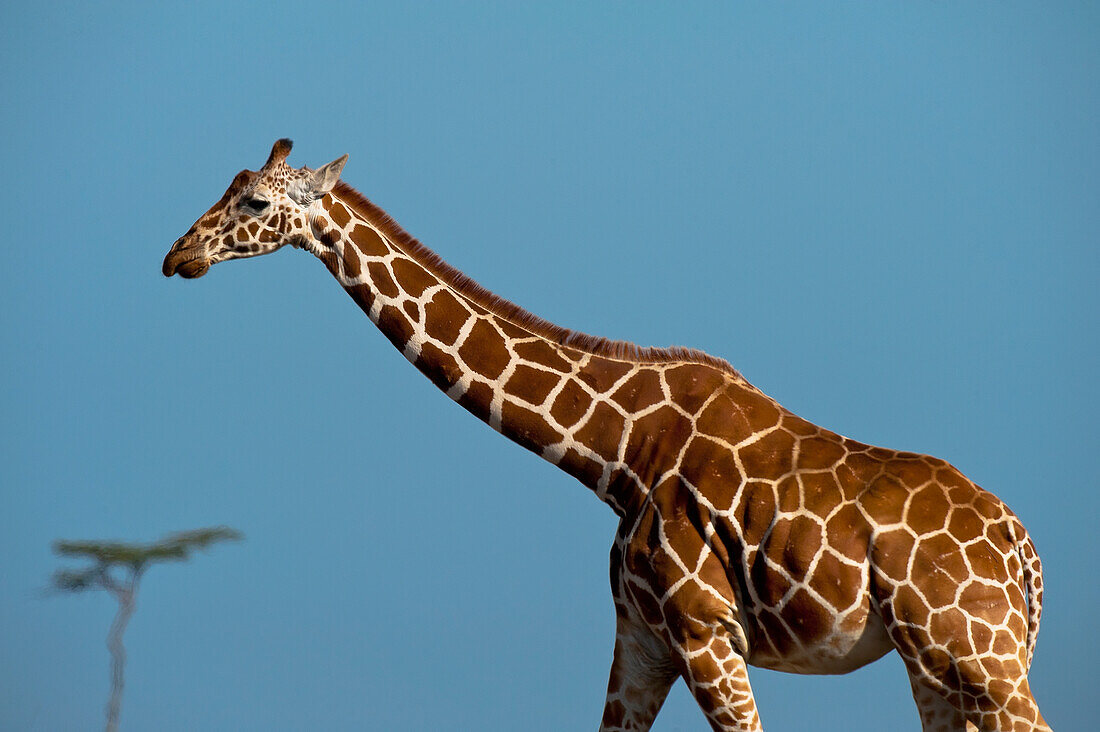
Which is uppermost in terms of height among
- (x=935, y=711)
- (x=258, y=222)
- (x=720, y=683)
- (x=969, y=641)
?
(x=258, y=222)

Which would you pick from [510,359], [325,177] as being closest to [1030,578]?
[510,359]

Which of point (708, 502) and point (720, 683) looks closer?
point (720, 683)

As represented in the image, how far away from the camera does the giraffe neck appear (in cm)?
843

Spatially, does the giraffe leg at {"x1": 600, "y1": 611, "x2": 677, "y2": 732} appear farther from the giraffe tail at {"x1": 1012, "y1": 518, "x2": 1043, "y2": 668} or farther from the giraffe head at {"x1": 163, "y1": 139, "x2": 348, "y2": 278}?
the giraffe head at {"x1": 163, "y1": 139, "x2": 348, "y2": 278}

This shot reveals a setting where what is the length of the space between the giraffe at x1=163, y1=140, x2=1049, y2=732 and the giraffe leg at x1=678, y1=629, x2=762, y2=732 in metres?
0.01

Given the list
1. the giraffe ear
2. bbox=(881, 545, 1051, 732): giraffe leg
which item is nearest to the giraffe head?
the giraffe ear

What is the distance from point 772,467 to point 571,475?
1260mm

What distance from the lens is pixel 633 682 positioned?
8516mm

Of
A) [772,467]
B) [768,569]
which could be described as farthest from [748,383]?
[768,569]

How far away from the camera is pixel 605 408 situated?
8484mm

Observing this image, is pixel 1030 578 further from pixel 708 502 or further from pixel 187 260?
pixel 187 260

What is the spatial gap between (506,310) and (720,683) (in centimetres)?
274

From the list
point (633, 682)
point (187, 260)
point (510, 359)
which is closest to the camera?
point (633, 682)

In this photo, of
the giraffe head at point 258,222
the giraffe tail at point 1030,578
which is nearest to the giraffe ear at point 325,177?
the giraffe head at point 258,222
